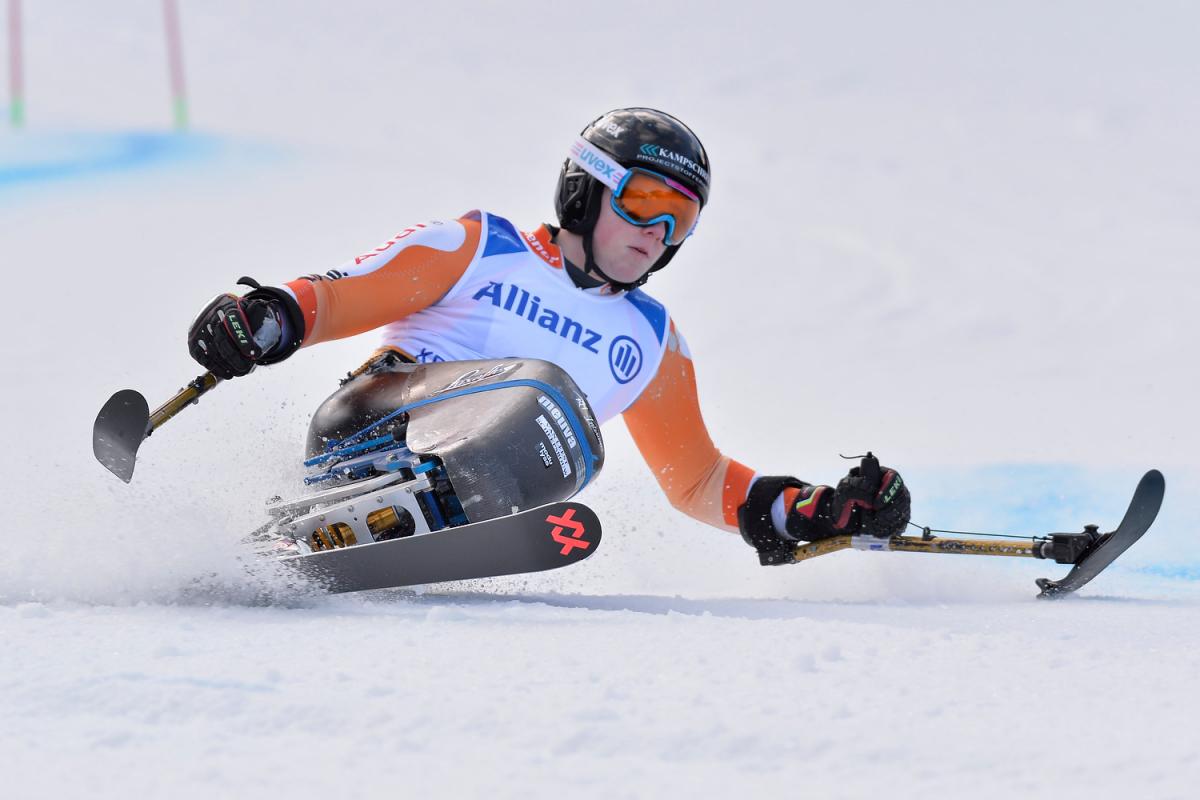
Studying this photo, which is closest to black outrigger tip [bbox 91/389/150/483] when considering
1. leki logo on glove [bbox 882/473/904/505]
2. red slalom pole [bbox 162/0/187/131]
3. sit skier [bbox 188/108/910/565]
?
sit skier [bbox 188/108/910/565]

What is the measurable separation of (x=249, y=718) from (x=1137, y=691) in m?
1.46

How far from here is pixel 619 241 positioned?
4.02 metres

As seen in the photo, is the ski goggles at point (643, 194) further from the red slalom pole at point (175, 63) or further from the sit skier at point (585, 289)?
the red slalom pole at point (175, 63)

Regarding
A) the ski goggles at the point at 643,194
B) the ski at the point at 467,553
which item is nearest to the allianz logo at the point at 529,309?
the ski goggles at the point at 643,194

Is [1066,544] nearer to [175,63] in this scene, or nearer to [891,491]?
[891,491]

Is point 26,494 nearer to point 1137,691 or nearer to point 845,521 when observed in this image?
point 845,521

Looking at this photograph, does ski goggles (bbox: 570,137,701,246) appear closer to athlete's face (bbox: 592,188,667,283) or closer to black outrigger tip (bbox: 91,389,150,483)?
athlete's face (bbox: 592,188,667,283)

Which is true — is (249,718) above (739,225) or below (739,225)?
below

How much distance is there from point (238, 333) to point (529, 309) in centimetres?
93

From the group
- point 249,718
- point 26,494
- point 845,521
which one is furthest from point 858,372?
point 249,718

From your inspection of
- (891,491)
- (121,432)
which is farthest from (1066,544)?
(121,432)

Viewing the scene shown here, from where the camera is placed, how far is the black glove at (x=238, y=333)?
11.0 feet

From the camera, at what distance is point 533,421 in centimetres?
340

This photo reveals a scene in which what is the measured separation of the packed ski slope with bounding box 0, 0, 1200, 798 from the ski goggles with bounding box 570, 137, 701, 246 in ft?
3.85
